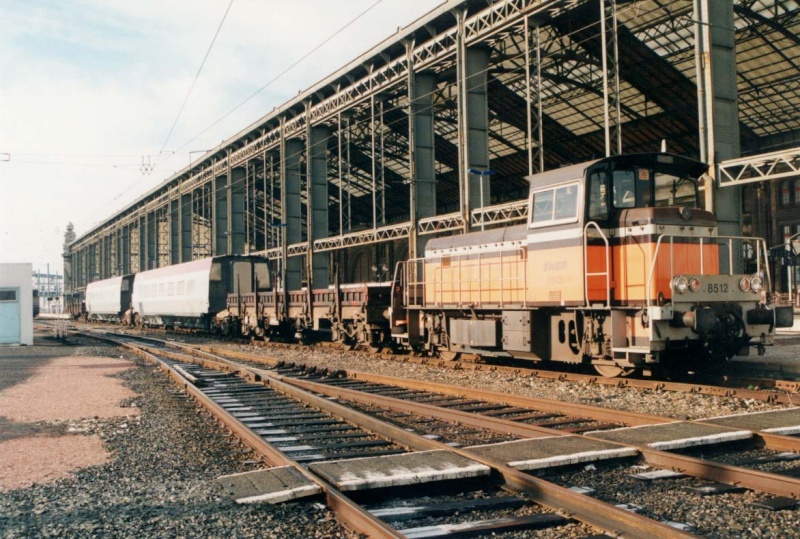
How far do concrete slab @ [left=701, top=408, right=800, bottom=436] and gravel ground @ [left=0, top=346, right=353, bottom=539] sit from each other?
491 cm

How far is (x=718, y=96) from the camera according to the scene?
16.8m

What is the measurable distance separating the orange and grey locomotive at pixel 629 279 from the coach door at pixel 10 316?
20924 millimetres

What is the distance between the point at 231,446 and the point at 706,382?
810 cm

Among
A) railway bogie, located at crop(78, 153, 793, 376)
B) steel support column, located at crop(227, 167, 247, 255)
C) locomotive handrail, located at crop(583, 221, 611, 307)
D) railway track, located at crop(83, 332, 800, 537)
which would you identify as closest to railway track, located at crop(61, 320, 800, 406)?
railway bogie, located at crop(78, 153, 793, 376)

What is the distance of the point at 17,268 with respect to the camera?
26.2 meters

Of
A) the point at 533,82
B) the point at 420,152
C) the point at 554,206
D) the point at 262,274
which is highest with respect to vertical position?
the point at 533,82

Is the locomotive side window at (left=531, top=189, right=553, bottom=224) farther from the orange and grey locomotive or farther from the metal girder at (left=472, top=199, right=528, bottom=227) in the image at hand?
the metal girder at (left=472, top=199, right=528, bottom=227)

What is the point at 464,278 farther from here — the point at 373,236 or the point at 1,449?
the point at 373,236

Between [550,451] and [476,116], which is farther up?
[476,116]

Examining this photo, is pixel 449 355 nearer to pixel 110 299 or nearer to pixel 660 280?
pixel 660 280

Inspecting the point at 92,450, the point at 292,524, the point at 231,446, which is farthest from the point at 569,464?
the point at 92,450

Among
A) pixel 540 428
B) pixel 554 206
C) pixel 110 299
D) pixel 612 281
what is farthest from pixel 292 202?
pixel 540 428

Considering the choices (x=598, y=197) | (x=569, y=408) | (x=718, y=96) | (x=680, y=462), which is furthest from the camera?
(x=718, y=96)

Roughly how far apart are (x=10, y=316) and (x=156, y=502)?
82.1 ft
